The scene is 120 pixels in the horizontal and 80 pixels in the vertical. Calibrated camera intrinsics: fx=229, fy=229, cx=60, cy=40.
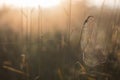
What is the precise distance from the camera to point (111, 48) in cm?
166

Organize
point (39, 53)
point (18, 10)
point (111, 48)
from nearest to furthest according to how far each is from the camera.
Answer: point (18, 10) → point (39, 53) → point (111, 48)

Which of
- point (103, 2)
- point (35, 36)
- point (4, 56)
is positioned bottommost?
point (4, 56)

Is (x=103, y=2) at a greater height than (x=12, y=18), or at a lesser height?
greater

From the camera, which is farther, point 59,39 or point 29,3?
point 59,39

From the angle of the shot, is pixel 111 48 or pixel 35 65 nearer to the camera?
pixel 35 65

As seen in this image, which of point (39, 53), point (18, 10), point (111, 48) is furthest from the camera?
point (111, 48)

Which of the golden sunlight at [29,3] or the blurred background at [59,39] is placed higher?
the golden sunlight at [29,3]

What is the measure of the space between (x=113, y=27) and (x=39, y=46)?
0.54m

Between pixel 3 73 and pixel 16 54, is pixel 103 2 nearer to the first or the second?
pixel 16 54

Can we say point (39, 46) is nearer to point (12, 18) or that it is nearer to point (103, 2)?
point (12, 18)

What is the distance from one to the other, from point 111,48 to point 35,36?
568 mm

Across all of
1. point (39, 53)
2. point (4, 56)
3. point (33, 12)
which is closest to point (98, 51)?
point (39, 53)

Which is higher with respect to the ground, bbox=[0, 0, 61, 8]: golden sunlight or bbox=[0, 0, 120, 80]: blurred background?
bbox=[0, 0, 61, 8]: golden sunlight

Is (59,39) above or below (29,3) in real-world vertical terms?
below
